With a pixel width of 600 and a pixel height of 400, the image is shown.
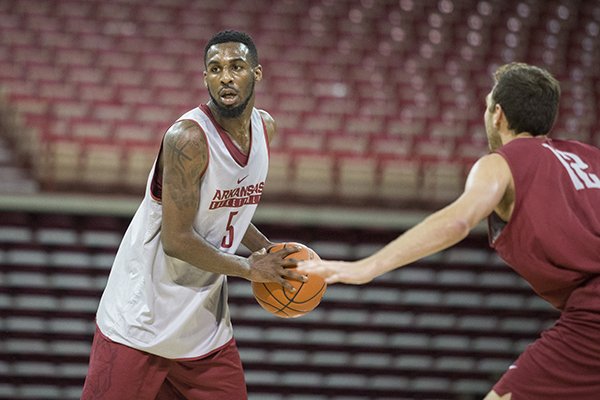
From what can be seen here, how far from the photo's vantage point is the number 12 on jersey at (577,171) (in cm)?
253

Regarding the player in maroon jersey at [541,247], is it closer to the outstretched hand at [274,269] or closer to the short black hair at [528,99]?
the short black hair at [528,99]

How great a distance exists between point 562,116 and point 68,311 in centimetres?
514

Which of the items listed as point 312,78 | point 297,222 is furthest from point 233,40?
point 312,78

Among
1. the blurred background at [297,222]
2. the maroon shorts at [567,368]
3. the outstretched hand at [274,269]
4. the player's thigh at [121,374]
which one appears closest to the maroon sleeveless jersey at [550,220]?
the maroon shorts at [567,368]

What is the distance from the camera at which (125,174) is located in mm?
6711

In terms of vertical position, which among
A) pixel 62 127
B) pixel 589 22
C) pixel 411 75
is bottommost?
pixel 62 127

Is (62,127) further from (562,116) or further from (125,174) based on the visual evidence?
(562,116)

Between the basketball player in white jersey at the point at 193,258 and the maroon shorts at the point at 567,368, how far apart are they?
88 centimetres

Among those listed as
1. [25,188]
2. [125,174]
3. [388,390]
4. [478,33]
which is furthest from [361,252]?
[478,33]

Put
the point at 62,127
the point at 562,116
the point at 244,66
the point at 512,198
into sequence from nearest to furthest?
the point at 512,198
the point at 244,66
the point at 62,127
the point at 562,116

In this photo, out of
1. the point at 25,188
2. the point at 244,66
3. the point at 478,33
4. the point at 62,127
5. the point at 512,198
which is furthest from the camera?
the point at 478,33

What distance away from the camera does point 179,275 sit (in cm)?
299

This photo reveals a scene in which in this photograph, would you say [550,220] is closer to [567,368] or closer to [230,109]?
[567,368]

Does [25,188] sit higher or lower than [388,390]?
higher
